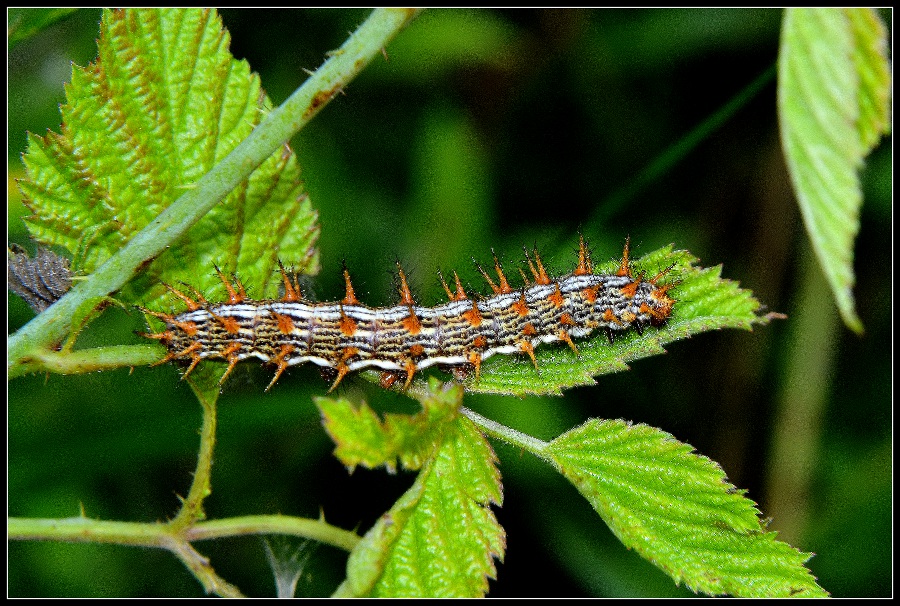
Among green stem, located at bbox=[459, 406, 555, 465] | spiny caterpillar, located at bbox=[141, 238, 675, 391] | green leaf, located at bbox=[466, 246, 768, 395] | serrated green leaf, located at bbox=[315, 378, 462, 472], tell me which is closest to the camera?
serrated green leaf, located at bbox=[315, 378, 462, 472]

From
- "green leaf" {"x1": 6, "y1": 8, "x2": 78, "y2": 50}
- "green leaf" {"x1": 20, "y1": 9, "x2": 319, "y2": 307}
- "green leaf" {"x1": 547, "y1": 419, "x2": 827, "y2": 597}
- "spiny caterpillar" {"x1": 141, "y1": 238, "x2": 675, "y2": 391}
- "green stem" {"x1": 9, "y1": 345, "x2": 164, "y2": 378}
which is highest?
"green leaf" {"x1": 6, "y1": 8, "x2": 78, "y2": 50}

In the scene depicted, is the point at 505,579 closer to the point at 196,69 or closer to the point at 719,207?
the point at 719,207

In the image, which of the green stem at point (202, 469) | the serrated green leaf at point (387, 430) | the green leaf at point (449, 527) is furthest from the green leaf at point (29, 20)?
the green leaf at point (449, 527)

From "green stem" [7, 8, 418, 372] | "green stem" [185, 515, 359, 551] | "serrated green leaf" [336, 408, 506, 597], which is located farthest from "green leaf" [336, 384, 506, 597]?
"green stem" [7, 8, 418, 372]

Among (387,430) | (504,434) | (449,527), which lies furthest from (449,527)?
(387,430)

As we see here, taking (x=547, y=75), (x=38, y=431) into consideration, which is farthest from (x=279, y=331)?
(x=547, y=75)

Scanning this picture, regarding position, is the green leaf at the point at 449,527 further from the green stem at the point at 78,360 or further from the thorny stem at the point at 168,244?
the green stem at the point at 78,360

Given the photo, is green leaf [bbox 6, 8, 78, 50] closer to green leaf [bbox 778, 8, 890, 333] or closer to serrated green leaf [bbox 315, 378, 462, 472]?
serrated green leaf [bbox 315, 378, 462, 472]
